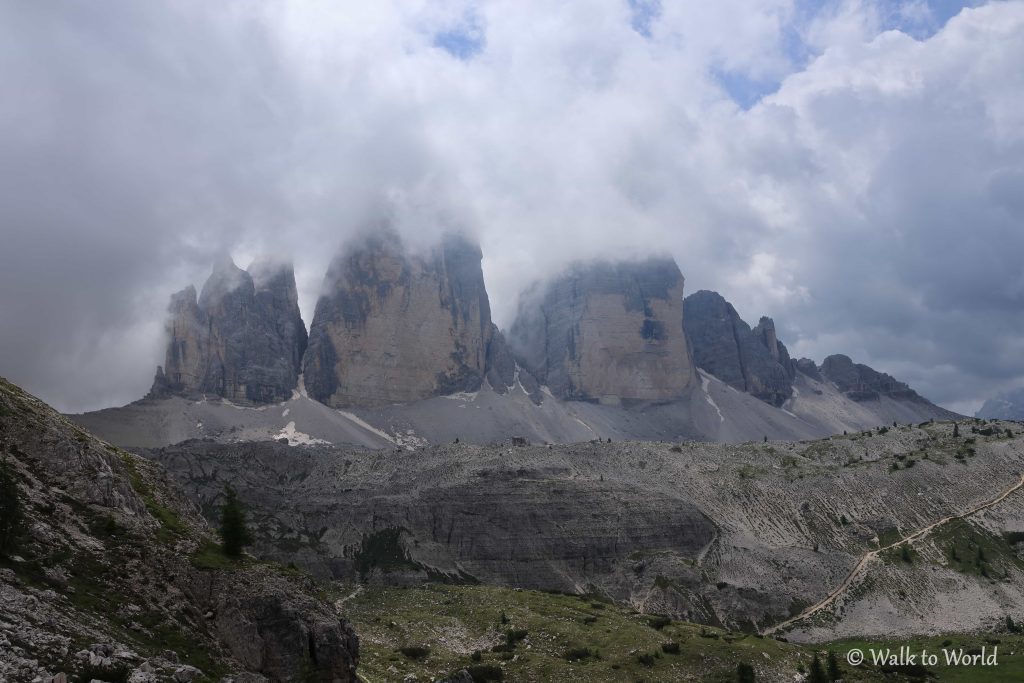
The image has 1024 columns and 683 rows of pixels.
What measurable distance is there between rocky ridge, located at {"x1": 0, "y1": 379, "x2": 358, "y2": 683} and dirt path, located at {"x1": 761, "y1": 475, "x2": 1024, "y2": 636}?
10308 centimetres

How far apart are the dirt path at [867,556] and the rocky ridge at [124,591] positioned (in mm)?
103077

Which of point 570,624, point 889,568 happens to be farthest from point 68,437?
point 889,568

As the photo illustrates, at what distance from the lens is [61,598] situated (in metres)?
36.2

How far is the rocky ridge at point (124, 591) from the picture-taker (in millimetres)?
34188

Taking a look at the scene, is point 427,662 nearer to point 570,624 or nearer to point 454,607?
point 570,624

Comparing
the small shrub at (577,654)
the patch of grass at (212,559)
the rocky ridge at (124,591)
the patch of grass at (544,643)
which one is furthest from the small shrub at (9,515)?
the small shrub at (577,654)

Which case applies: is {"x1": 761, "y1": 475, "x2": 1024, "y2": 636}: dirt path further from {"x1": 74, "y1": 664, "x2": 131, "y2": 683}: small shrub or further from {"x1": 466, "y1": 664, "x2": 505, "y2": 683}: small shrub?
{"x1": 74, "y1": 664, "x2": 131, "y2": 683}: small shrub

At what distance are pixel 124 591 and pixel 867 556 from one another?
139057 millimetres

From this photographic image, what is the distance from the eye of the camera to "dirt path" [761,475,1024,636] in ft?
447

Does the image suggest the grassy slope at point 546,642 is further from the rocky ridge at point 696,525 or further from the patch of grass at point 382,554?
the patch of grass at point 382,554

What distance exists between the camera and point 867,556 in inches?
5994

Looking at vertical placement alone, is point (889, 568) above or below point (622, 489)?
below

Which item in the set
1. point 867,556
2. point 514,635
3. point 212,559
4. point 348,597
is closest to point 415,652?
point 514,635

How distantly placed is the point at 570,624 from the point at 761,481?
9153 centimetres
